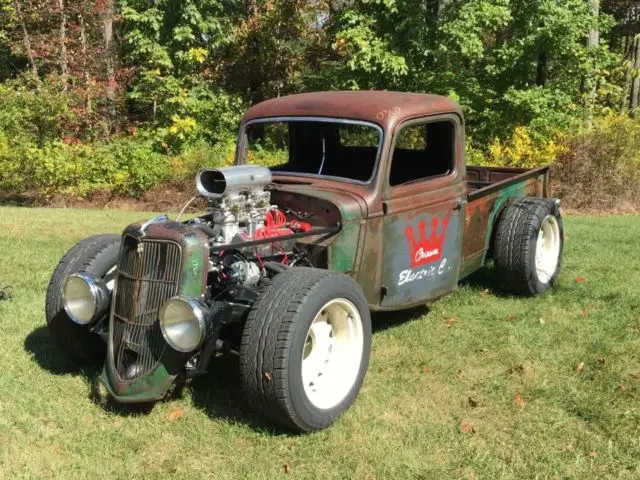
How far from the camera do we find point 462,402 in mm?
3678

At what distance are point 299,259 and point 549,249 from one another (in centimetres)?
288

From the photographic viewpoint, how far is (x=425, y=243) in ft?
14.5

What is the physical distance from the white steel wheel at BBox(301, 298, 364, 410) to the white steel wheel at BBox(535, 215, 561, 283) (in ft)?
8.98

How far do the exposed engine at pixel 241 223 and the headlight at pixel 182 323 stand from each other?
1.83 feet

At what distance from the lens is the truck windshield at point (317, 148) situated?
4793 mm

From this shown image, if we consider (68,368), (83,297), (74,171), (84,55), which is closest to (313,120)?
(83,297)

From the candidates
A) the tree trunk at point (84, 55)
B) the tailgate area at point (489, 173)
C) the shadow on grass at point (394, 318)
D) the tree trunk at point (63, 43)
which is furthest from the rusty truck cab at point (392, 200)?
the tree trunk at point (63, 43)

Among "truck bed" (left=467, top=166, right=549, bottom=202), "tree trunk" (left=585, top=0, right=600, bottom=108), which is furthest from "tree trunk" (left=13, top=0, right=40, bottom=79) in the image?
"truck bed" (left=467, top=166, right=549, bottom=202)

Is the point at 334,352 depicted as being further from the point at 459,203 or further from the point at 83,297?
the point at 459,203

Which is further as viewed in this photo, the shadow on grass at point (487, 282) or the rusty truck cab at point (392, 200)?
the shadow on grass at point (487, 282)

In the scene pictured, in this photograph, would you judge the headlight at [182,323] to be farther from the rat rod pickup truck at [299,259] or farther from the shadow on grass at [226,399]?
the shadow on grass at [226,399]

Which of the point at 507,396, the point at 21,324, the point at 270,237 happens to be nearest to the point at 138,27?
the point at 21,324

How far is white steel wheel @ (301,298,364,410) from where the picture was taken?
350 cm

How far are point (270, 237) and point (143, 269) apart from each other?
77 centimetres
